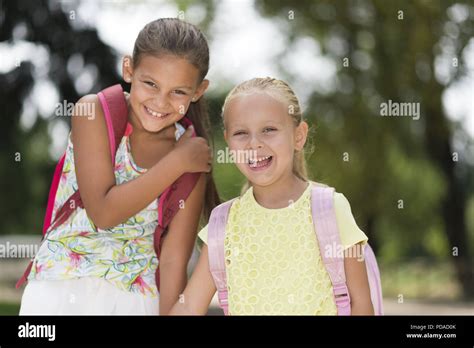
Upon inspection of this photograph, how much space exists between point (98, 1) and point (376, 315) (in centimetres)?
720

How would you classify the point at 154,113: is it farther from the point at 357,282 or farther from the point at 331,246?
the point at 357,282

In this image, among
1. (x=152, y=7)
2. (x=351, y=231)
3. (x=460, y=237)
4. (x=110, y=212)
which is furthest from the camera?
(x=460, y=237)

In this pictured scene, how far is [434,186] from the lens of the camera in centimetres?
1339

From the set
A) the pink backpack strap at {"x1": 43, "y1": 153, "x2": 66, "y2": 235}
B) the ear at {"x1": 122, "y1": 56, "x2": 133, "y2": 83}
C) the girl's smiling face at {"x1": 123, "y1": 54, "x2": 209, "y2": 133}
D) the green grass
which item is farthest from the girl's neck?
the green grass

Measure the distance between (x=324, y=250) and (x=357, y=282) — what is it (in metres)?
0.16

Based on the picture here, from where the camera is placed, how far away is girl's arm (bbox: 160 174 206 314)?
2.81 m

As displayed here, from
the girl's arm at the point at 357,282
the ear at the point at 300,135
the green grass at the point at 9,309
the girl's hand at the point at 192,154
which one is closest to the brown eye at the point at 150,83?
the girl's hand at the point at 192,154

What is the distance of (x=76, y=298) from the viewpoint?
8.95 feet

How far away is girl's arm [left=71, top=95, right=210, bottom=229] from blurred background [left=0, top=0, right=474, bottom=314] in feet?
17.3

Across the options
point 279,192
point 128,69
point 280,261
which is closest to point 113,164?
point 128,69

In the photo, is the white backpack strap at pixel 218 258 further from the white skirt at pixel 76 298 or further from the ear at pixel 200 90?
the ear at pixel 200 90

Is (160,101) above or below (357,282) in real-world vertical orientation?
above

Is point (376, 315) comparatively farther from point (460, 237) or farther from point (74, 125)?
point (460, 237)
